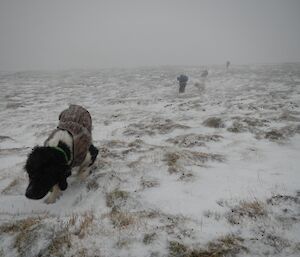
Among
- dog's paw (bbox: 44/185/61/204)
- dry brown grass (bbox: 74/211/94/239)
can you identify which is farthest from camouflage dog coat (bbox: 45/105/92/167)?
dry brown grass (bbox: 74/211/94/239)

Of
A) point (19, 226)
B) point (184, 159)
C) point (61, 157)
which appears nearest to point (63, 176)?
point (61, 157)

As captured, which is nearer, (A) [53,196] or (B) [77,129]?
(A) [53,196]

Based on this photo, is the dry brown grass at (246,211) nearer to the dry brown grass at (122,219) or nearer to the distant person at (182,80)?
the dry brown grass at (122,219)

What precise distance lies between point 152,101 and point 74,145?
10.5 meters

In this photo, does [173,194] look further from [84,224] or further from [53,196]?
[53,196]

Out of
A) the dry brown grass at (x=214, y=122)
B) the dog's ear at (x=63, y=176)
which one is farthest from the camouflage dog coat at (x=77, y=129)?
the dry brown grass at (x=214, y=122)

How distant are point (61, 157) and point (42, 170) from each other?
38cm

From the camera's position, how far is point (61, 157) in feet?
14.5

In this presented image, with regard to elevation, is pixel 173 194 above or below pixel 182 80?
below

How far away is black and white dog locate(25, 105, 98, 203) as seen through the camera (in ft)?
13.7

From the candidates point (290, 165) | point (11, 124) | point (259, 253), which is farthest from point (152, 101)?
point (259, 253)

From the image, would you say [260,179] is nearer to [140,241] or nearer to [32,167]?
[140,241]

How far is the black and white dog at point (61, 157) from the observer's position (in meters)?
4.18

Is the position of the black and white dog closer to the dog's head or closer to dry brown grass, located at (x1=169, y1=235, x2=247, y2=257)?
the dog's head
